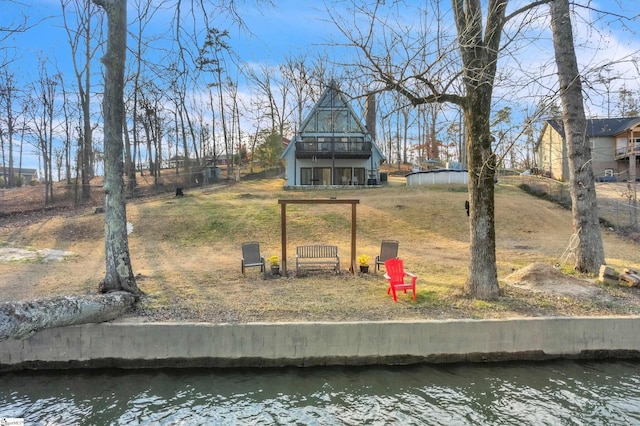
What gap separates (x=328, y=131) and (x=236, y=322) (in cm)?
2606

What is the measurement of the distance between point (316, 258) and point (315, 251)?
1479mm

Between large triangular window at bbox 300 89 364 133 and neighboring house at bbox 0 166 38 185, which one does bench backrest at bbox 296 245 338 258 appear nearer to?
large triangular window at bbox 300 89 364 133

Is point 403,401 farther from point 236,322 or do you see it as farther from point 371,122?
point 371,122

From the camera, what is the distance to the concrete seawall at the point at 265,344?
6.68 m

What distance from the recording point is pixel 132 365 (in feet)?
21.9

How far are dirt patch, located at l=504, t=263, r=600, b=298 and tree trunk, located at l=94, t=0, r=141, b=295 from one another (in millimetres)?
8368

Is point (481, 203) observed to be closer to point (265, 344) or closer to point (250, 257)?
point (265, 344)

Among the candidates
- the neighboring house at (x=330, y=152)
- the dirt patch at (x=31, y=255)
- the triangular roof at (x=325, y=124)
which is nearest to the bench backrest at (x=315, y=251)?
the dirt patch at (x=31, y=255)

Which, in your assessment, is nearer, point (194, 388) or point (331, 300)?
point (194, 388)

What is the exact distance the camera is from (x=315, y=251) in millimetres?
13172

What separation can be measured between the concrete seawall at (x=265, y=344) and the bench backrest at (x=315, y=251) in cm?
460

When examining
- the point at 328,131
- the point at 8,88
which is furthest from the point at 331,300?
the point at 8,88

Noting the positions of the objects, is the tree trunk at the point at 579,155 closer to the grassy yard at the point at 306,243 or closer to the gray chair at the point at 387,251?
the grassy yard at the point at 306,243

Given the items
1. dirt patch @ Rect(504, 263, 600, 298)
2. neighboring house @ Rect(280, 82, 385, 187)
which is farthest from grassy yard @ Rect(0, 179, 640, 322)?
neighboring house @ Rect(280, 82, 385, 187)
